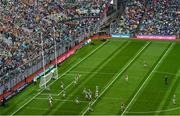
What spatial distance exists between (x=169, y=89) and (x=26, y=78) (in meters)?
16.5

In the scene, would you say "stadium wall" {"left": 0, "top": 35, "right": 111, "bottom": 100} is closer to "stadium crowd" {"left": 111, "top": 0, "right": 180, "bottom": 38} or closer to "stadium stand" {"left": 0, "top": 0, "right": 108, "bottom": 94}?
"stadium stand" {"left": 0, "top": 0, "right": 108, "bottom": 94}

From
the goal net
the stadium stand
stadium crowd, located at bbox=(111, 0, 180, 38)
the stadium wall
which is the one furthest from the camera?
stadium crowd, located at bbox=(111, 0, 180, 38)

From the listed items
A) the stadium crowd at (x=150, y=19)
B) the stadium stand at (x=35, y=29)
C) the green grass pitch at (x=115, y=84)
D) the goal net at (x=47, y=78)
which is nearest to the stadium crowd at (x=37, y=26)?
the stadium stand at (x=35, y=29)

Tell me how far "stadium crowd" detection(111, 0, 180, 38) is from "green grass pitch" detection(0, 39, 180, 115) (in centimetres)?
791

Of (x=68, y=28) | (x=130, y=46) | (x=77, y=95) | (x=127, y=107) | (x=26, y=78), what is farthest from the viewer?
(x=68, y=28)

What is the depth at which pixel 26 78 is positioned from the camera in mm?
56688

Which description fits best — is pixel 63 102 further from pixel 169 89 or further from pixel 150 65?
pixel 150 65

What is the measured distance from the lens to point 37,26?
74375mm

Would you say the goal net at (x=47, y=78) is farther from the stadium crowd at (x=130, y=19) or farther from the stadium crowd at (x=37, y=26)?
the stadium crowd at (x=130, y=19)

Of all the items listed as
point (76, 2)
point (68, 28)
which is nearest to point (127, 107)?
point (68, 28)

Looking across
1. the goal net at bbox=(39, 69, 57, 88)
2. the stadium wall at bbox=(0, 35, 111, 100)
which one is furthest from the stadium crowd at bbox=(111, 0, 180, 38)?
the goal net at bbox=(39, 69, 57, 88)

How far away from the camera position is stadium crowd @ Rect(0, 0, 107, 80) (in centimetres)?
6125

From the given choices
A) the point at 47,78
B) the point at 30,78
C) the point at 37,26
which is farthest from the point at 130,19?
the point at 47,78

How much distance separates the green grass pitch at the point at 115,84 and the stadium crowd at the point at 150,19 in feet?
26.0
